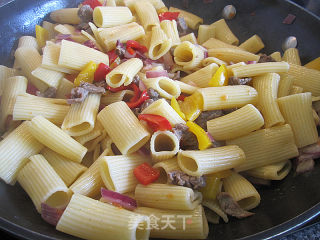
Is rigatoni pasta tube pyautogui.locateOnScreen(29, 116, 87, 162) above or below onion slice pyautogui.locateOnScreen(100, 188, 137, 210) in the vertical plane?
above

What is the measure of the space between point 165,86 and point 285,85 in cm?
98

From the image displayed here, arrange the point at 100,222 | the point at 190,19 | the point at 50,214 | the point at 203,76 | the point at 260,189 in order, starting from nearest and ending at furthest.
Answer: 1. the point at 100,222
2. the point at 50,214
3. the point at 260,189
4. the point at 203,76
5. the point at 190,19

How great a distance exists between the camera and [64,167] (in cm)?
213

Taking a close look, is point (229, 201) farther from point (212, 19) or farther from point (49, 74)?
point (212, 19)

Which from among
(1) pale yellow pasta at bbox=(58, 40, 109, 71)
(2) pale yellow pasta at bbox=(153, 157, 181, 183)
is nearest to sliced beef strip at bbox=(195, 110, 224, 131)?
(2) pale yellow pasta at bbox=(153, 157, 181, 183)

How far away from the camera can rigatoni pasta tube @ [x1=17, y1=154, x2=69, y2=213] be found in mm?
1932

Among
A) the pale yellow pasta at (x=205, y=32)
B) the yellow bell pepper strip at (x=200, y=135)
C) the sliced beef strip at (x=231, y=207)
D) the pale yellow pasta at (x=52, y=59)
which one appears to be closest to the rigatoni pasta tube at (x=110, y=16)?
the pale yellow pasta at (x=52, y=59)

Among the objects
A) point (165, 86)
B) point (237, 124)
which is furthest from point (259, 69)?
point (165, 86)

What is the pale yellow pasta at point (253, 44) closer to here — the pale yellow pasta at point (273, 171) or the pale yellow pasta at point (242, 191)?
the pale yellow pasta at point (273, 171)

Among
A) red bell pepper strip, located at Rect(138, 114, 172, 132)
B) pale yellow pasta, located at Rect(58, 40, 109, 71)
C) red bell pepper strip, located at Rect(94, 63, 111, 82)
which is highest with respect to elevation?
pale yellow pasta, located at Rect(58, 40, 109, 71)

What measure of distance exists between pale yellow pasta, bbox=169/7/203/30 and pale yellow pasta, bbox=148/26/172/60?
0.78 meters

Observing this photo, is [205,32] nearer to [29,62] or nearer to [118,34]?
[118,34]

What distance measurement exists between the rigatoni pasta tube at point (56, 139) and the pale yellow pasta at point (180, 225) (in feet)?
2.03

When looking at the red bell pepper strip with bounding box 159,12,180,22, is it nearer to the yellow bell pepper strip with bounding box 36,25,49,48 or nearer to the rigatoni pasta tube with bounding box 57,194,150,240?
the yellow bell pepper strip with bounding box 36,25,49,48
